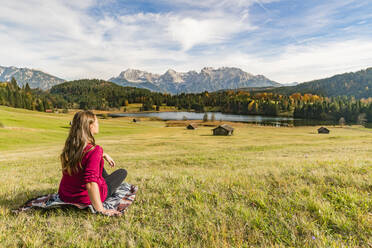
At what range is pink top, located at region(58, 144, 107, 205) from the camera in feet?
13.5

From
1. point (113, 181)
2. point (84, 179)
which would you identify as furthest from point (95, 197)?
point (113, 181)

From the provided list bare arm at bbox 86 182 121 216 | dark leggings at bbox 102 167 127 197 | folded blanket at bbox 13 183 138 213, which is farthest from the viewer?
dark leggings at bbox 102 167 127 197

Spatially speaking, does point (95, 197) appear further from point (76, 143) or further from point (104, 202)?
point (76, 143)

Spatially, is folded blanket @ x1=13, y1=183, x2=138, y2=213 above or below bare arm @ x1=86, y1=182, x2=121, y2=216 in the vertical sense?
below

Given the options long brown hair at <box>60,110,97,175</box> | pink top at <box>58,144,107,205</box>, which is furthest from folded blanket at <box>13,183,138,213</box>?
long brown hair at <box>60,110,97,175</box>

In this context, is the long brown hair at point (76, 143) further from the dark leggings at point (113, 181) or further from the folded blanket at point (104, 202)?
the dark leggings at point (113, 181)

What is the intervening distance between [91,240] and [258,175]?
16.5 feet

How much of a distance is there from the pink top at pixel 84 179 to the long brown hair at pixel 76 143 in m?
0.11

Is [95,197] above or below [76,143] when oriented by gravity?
below

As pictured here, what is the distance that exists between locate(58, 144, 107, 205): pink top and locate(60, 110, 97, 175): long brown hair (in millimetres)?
111

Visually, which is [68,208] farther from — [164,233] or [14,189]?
[14,189]

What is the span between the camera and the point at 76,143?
14.0ft

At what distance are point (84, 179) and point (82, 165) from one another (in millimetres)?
335

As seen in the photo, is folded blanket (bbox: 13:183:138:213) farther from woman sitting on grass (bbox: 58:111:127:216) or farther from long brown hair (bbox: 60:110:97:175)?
long brown hair (bbox: 60:110:97:175)
